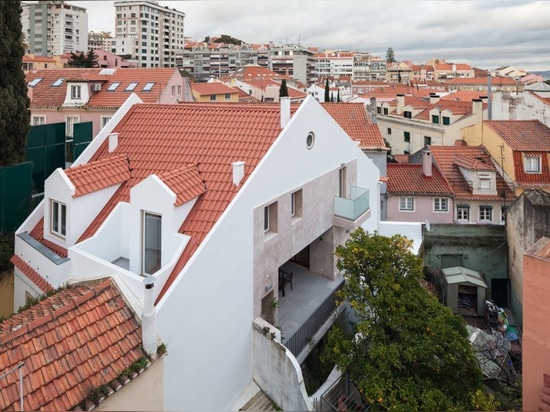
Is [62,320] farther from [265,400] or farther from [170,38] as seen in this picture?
[170,38]

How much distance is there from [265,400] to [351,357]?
1.64 meters

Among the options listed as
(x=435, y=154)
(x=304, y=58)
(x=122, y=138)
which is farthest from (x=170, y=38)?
(x=122, y=138)

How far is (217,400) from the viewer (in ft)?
22.3

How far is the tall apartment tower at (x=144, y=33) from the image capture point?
3066 inches

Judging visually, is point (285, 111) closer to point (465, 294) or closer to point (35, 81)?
point (465, 294)

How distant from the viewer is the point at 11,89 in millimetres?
7879

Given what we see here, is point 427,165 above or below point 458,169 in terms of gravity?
above

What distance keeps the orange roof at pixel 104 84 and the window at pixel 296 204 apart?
13362mm

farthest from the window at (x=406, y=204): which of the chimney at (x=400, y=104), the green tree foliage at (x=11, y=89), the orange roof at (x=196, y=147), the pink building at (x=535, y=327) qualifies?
the chimney at (x=400, y=104)

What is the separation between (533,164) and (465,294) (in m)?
8.13

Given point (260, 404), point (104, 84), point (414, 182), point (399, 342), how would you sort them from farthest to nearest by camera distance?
1. point (104, 84)
2. point (414, 182)
3. point (260, 404)
4. point (399, 342)

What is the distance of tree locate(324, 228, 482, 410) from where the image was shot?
6305 mm

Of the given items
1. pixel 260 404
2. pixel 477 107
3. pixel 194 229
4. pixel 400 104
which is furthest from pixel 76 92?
pixel 400 104

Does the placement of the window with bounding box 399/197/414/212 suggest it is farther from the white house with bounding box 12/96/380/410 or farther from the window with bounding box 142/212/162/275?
the window with bounding box 142/212/162/275
